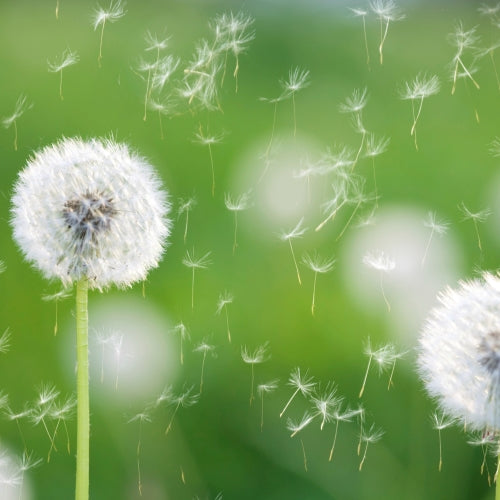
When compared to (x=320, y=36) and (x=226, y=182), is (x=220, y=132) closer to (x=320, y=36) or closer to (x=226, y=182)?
(x=226, y=182)

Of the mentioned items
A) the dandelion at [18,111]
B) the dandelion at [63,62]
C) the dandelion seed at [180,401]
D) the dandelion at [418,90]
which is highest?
the dandelion at [63,62]

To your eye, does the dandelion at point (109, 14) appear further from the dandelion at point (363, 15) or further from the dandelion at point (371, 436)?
the dandelion at point (371, 436)

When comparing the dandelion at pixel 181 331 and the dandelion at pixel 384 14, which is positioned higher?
the dandelion at pixel 384 14

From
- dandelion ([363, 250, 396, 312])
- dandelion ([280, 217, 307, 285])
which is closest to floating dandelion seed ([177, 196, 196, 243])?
dandelion ([280, 217, 307, 285])

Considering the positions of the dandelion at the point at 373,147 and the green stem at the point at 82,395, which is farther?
the dandelion at the point at 373,147

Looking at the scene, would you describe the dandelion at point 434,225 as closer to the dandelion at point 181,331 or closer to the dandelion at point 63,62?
the dandelion at point 181,331

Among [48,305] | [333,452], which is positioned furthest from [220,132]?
[333,452]

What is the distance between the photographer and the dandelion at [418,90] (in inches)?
39.2

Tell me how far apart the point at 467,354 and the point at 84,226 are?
0.40 metres

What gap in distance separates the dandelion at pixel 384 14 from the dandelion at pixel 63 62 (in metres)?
0.37

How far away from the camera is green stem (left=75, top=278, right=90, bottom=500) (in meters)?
0.81

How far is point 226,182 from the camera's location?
0.98 meters

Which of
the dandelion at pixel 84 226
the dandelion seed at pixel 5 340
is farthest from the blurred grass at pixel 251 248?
the dandelion at pixel 84 226

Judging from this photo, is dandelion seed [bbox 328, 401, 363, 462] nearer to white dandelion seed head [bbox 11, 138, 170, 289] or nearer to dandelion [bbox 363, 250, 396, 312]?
dandelion [bbox 363, 250, 396, 312]
